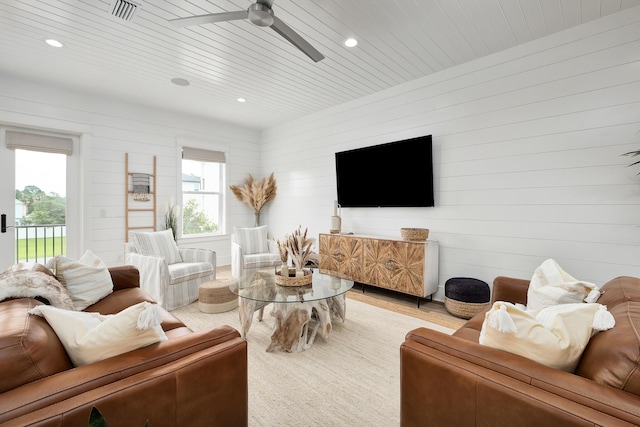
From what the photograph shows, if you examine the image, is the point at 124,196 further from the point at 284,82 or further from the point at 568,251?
the point at 568,251

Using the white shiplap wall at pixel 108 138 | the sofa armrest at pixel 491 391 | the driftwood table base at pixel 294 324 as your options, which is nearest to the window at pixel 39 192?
the white shiplap wall at pixel 108 138

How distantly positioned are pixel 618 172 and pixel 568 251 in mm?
774

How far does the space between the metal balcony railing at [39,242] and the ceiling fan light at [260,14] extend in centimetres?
407

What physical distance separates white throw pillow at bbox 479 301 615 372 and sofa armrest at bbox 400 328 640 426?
0.18 ft

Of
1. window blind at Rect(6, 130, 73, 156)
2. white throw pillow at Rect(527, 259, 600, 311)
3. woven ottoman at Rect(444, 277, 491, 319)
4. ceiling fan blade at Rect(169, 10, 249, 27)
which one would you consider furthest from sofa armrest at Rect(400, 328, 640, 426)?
window blind at Rect(6, 130, 73, 156)

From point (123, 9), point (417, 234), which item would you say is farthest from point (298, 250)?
point (123, 9)

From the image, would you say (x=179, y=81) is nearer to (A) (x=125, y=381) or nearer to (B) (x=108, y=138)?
(B) (x=108, y=138)

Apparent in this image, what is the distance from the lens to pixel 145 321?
110 cm

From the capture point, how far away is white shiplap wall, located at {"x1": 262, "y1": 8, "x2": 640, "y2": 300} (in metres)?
2.52

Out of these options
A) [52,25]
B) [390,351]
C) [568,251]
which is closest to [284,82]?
[52,25]

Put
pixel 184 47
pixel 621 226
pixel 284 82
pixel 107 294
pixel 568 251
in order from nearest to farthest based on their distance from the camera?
1. pixel 107 294
2. pixel 621 226
3. pixel 568 251
4. pixel 184 47
5. pixel 284 82

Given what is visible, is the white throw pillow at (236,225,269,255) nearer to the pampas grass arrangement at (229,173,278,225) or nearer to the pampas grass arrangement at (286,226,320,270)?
the pampas grass arrangement at (229,173,278,225)

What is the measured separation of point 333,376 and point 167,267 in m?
2.24

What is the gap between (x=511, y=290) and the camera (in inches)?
88.4
